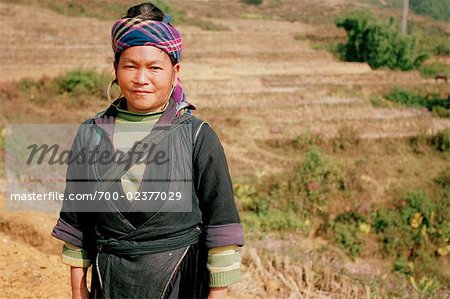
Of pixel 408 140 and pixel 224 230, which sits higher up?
pixel 224 230

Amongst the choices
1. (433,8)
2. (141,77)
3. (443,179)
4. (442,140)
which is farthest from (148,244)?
(433,8)

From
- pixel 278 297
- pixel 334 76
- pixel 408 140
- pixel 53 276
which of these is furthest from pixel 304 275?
pixel 334 76

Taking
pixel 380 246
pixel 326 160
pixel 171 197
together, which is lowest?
pixel 380 246

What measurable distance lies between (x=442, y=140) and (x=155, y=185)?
9.10 meters

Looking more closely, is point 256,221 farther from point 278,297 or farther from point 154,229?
point 154,229

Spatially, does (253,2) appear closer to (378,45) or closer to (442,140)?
(378,45)

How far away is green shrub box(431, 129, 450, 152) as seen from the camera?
9281 mm

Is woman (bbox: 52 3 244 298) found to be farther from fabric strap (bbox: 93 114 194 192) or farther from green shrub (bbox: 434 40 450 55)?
green shrub (bbox: 434 40 450 55)

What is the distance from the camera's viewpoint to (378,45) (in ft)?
55.8

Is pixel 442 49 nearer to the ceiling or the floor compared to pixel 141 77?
nearer to the floor

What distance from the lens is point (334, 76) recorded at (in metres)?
14.4

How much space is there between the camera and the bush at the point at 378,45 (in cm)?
1689

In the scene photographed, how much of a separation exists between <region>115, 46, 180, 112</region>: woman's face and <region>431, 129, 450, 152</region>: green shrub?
8.97 metres

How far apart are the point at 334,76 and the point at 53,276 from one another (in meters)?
12.2
